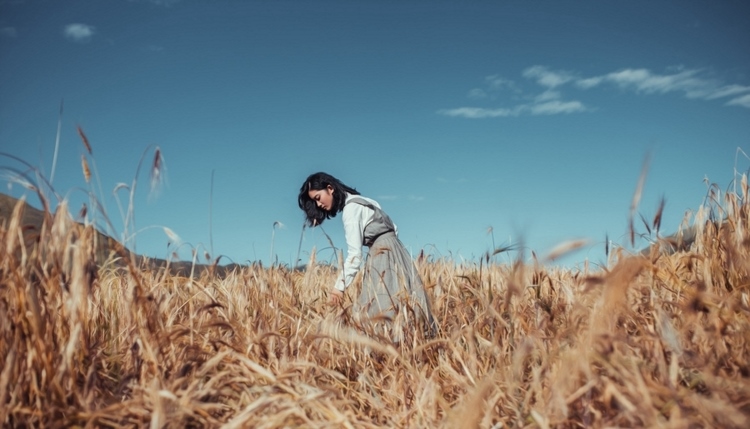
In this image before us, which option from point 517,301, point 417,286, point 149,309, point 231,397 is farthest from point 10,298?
point 417,286

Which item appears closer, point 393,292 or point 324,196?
point 393,292

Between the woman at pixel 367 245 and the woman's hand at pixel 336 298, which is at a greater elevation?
the woman at pixel 367 245

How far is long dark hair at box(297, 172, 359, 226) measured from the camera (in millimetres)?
4551

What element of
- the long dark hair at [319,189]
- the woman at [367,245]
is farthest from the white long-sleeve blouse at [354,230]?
the long dark hair at [319,189]

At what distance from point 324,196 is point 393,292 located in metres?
1.19

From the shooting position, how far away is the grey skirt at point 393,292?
8.44ft

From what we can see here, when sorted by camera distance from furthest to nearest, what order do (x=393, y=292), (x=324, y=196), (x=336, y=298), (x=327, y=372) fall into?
1. (x=324, y=196)
2. (x=393, y=292)
3. (x=336, y=298)
4. (x=327, y=372)

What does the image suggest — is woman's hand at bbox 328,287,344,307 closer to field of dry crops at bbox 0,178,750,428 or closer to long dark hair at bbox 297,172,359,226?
long dark hair at bbox 297,172,359,226

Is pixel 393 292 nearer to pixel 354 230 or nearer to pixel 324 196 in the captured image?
pixel 354 230

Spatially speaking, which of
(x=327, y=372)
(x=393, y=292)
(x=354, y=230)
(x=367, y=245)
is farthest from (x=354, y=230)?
(x=327, y=372)

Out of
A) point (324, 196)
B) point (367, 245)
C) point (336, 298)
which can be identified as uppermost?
point (324, 196)

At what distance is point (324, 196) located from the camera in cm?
451

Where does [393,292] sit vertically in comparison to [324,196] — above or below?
below

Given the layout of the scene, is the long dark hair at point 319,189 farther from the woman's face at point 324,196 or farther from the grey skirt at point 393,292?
the grey skirt at point 393,292
